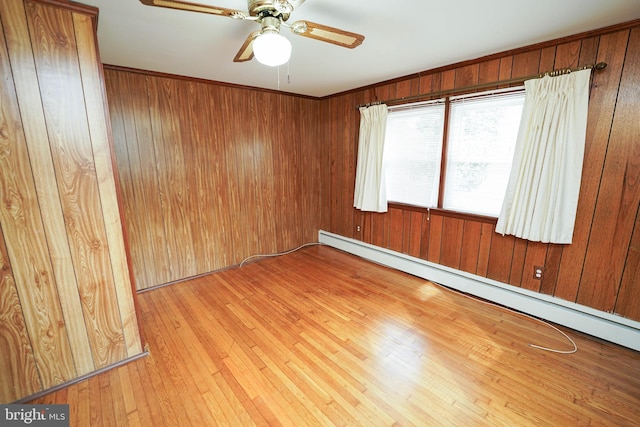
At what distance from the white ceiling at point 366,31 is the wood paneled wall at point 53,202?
35 centimetres

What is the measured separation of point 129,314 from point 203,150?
6.52 ft

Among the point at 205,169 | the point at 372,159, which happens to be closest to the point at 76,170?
the point at 205,169

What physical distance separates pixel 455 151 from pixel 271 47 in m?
2.24

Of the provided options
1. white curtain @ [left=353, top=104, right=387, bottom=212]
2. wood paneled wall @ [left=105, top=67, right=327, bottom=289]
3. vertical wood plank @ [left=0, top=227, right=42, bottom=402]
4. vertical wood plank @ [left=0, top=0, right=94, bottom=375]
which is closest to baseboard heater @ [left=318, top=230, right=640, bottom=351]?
white curtain @ [left=353, top=104, right=387, bottom=212]

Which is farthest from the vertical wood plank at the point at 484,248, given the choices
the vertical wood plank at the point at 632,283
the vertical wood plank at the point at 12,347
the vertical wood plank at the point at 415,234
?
the vertical wood plank at the point at 12,347

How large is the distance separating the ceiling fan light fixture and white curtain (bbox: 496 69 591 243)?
2.16 meters

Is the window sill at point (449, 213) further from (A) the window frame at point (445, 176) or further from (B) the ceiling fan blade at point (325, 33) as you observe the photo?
(B) the ceiling fan blade at point (325, 33)

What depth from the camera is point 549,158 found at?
218 cm

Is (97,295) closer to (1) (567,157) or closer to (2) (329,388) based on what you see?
(2) (329,388)

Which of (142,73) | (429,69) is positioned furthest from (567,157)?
(142,73)

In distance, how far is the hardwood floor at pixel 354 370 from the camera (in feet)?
5.01

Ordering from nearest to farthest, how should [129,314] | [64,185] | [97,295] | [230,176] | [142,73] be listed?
[64,185]
[97,295]
[129,314]
[142,73]
[230,176]

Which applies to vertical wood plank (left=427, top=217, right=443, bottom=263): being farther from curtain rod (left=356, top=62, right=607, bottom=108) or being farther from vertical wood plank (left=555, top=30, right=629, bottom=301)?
curtain rod (left=356, top=62, right=607, bottom=108)

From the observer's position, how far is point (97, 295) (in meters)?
1.77
